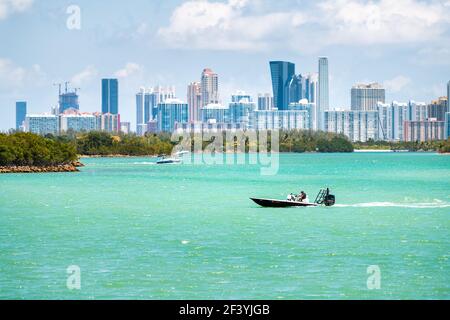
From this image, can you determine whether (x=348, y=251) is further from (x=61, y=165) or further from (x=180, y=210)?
(x=61, y=165)

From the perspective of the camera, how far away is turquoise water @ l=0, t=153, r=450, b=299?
74.0ft

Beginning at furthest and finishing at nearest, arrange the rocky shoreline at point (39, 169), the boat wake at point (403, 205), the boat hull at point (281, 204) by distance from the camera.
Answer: the rocky shoreline at point (39, 169) → the boat wake at point (403, 205) → the boat hull at point (281, 204)

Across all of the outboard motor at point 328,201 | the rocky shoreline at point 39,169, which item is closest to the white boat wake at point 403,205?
the outboard motor at point 328,201

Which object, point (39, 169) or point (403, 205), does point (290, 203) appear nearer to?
point (403, 205)

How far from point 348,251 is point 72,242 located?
807cm

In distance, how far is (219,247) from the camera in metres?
29.2

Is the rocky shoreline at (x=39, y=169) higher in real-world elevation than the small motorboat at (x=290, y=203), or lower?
lower

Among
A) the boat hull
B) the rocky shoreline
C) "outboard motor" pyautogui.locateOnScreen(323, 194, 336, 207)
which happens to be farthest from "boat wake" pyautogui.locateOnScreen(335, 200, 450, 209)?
the rocky shoreline

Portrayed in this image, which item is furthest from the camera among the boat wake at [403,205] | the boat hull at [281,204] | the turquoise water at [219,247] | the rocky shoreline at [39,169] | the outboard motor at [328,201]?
the rocky shoreline at [39,169]

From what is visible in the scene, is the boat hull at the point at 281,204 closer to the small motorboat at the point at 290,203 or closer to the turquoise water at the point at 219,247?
the small motorboat at the point at 290,203

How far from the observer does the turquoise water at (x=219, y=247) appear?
2255 cm

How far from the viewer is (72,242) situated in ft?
100

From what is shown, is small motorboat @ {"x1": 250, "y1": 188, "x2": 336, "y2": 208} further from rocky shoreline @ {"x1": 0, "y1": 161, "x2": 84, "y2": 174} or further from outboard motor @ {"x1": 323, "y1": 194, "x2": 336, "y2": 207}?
rocky shoreline @ {"x1": 0, "y1": 161, "x2": 84, "y2": 174}
